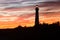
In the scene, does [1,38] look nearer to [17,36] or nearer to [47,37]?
[17,36]

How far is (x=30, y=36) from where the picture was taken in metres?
10.6

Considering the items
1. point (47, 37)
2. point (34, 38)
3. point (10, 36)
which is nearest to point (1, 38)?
point (10, 36)

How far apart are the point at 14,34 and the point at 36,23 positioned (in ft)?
23.9

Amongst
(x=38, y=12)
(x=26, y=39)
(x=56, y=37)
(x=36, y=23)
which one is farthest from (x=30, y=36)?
(x=38, y=12)

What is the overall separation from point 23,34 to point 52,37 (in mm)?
2104

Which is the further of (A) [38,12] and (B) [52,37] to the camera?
(A) [38,12]

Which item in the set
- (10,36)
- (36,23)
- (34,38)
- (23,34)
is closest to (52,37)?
(34,38)

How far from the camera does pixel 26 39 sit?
10.5 meters

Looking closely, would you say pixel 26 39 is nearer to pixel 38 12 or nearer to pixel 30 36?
pixel 30 36

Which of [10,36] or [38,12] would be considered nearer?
[10,36]

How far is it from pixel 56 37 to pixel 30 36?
1.84 m

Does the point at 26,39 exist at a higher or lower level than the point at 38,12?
lower

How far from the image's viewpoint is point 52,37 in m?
10.5

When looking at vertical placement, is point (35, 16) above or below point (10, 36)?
above
